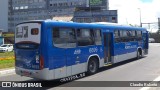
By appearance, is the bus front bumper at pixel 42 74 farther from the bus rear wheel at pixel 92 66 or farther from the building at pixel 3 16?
the building at pixel 3 16

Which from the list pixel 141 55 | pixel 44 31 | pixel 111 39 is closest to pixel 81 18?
pixel 141 55

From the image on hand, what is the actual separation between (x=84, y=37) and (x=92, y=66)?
68.0 inches

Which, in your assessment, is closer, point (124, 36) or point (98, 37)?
point (98, 37)

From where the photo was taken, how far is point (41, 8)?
5251 inches

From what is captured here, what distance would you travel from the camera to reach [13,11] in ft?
468

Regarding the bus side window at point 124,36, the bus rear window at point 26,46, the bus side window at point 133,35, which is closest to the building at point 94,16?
the bus side window at point 133,35

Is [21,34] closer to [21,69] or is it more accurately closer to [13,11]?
[21,69]

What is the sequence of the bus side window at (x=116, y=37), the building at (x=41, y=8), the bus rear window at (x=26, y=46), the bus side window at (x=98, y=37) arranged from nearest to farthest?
the bus rear window at (x=26, y=46) < the bus side window at (x=98, y=37) < the bus side window at (x=116, y=37) < the building at (x=41, y=8)

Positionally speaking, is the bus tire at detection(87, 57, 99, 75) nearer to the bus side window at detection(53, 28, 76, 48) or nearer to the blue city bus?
the blue city bus

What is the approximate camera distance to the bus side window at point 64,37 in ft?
38.3

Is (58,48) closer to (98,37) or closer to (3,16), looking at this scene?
(98,37)

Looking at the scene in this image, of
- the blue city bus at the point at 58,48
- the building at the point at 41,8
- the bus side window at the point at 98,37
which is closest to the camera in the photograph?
the blue city bus at the point at 58,48

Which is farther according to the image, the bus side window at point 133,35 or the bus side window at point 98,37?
the bus side window at point 133,35

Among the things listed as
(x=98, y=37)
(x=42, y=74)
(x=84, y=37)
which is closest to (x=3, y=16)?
(x=98, y=37)
